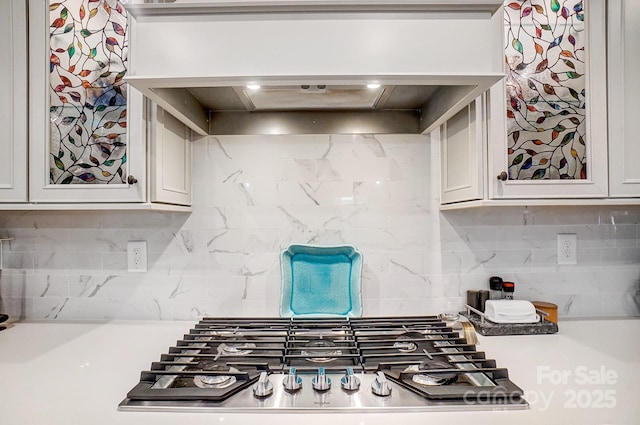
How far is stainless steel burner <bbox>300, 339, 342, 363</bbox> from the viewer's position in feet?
3.17

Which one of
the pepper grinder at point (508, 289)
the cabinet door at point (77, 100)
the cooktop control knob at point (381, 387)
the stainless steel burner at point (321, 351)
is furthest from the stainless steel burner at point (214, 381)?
the pepper grinder at point (508, 289)

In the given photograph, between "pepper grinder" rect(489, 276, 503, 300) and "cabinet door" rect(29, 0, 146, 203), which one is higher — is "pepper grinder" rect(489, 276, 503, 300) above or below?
below

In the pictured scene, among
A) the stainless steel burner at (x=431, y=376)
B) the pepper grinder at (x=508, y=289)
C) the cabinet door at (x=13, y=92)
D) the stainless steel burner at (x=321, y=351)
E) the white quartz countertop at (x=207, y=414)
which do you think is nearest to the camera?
the white quartz countertop at (x=207, y=414)

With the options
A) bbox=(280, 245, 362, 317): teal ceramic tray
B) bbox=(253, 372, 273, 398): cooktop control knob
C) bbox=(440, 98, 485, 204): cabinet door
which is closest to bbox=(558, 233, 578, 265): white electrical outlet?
bbox=(440, 98, 485, 204): cabinet door

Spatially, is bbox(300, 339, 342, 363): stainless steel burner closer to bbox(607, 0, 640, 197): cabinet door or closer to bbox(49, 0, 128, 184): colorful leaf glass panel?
bbox(49, 0, 128, 184): colorful leaf glass panel

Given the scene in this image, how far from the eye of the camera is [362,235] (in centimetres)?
152

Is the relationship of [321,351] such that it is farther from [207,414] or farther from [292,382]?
[207,414]

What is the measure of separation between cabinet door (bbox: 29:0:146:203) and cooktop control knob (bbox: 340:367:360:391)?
36.4 inches

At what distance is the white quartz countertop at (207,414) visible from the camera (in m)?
0.74

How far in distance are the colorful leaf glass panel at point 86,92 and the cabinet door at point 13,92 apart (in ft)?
0.29

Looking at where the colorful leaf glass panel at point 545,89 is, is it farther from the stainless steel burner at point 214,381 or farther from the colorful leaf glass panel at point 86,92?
the colorful leaf glass panel at point 86,92

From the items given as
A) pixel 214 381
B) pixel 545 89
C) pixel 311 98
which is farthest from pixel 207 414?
pixel 545 89

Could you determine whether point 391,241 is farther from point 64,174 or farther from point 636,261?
point 64,174

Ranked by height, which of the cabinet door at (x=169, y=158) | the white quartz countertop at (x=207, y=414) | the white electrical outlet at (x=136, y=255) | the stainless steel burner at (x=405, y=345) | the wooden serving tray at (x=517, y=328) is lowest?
the white quartz countertop at (x=207, y=414)
